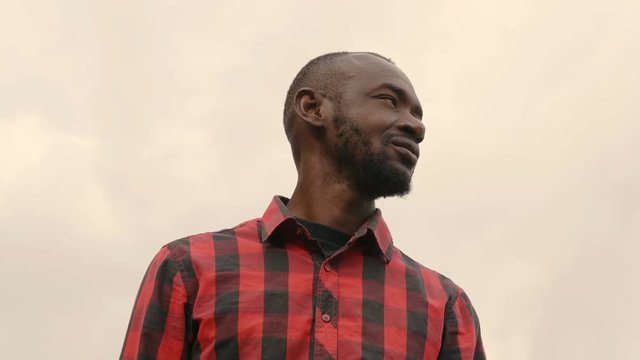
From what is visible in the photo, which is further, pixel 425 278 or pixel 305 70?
pixel 305 70

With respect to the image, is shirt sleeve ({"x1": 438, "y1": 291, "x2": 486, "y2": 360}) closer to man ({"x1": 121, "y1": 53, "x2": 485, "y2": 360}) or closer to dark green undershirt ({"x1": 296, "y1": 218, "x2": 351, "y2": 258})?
man ({"x1": 121, "y1": 53, "x2": 485, "y2": 360})

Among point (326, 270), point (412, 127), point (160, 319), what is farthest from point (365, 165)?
point (160, 319)

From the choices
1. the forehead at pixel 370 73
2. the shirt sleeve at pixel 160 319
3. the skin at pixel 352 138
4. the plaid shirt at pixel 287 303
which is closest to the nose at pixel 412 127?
the skin at pixel 352 138

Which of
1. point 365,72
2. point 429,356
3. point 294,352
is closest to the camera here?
point 294,352

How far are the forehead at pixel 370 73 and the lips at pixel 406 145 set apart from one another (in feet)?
1.46

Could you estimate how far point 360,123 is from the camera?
640 centimetres

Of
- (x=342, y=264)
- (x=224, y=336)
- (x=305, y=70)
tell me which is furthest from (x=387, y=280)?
(x=305, y=70)

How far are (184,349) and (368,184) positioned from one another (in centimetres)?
163

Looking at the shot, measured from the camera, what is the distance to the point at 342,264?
6059mm

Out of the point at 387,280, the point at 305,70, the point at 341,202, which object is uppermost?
the point at 305,70

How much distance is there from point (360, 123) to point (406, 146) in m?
0.34

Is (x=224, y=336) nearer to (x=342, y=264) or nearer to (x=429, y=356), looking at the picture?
(x=342, y=264)

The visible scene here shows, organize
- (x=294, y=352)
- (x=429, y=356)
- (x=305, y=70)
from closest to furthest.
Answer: (x=294, y=352) → (x=429, y=356) → (x=305, y=70)

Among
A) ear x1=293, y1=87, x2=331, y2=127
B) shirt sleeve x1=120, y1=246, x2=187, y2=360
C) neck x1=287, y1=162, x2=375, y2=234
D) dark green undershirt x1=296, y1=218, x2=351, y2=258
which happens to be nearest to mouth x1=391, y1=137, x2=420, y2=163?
neck x1=287, y1=162, x2=375, y2=234
